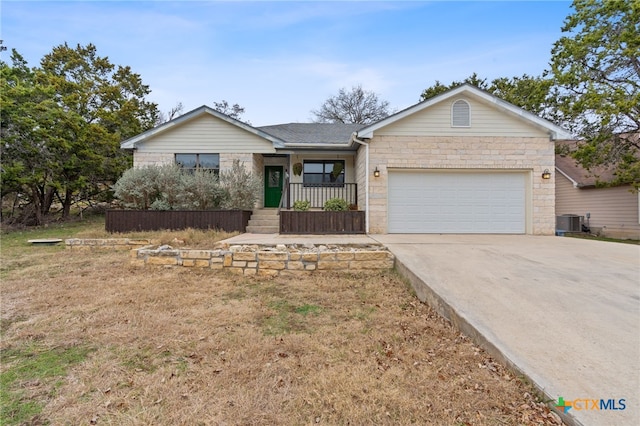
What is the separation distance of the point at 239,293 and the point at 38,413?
2.57m

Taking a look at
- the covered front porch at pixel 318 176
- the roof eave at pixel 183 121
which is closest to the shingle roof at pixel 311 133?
the roof eave at pixel 183 121

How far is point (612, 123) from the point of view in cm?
1212

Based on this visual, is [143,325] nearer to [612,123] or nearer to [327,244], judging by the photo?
[327,244]

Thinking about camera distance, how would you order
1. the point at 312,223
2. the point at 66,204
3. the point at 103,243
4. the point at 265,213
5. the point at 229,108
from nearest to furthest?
the point at 103,243
the point at 312,223
the point at 265,213
the point at 66,204
the point at 229,108

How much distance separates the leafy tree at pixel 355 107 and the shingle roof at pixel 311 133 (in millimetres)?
11684

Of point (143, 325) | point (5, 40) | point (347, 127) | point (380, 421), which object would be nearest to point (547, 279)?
point (380, 421)

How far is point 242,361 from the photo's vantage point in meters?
2.43

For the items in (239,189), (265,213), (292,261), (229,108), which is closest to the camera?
(292,261)

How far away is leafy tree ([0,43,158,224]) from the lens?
38.1 ft

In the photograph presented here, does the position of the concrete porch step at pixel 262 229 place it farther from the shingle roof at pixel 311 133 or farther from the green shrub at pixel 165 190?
the shingle roof at pixel 311 133

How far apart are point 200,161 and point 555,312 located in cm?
1134

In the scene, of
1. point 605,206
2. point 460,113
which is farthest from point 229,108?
point 605,206

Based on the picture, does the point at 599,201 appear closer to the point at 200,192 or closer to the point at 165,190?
the point at 200,192

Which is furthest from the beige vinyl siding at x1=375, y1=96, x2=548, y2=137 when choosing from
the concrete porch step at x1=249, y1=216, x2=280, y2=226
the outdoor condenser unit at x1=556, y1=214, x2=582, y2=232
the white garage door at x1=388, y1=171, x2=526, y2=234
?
the outdoor condenser unit at x1=556, y1=214, x2=582, y2=232
